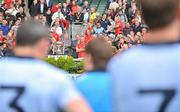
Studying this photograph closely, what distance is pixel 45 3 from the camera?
2691 centimetres

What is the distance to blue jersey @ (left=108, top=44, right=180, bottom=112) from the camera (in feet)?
10.9

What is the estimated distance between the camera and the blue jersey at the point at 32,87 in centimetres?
365

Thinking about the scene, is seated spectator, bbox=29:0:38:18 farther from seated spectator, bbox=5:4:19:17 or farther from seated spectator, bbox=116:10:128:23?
seated spectator, bbox=116:10:128:23

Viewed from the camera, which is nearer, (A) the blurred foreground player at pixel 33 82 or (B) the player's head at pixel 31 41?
(A) the blurred foreground player at pixel 33 82

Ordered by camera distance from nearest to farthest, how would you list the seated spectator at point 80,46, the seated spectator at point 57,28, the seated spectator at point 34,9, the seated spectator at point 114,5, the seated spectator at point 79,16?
the seated spectator at point 80,46
the seated spectator at point 57,28
the seated spectator at point 79,16
the seated spectator at point 34,9
the seated spectator at point 114,5

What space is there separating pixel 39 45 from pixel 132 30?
67.4 feet

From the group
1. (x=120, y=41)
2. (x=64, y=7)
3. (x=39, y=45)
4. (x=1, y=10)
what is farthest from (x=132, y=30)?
(x=39, y=45)

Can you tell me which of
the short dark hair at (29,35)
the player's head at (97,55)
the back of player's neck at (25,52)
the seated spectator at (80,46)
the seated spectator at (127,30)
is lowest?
the seated spectator at (80,46)

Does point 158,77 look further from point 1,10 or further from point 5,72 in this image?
point 1,10

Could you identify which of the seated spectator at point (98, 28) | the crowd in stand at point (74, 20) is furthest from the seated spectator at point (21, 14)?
the seated spectator at point (98, 28)

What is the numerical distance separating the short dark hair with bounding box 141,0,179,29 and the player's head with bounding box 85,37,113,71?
5.18 ft

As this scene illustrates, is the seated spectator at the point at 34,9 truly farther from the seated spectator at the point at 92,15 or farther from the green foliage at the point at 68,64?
the green foliage at the point at 68,64

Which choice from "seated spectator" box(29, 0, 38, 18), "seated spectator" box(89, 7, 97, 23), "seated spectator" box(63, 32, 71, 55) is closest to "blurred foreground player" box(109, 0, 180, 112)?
"seated spectator" box(63, 32, 71, 55)

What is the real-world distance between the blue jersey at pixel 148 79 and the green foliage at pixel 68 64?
16.0 metres
